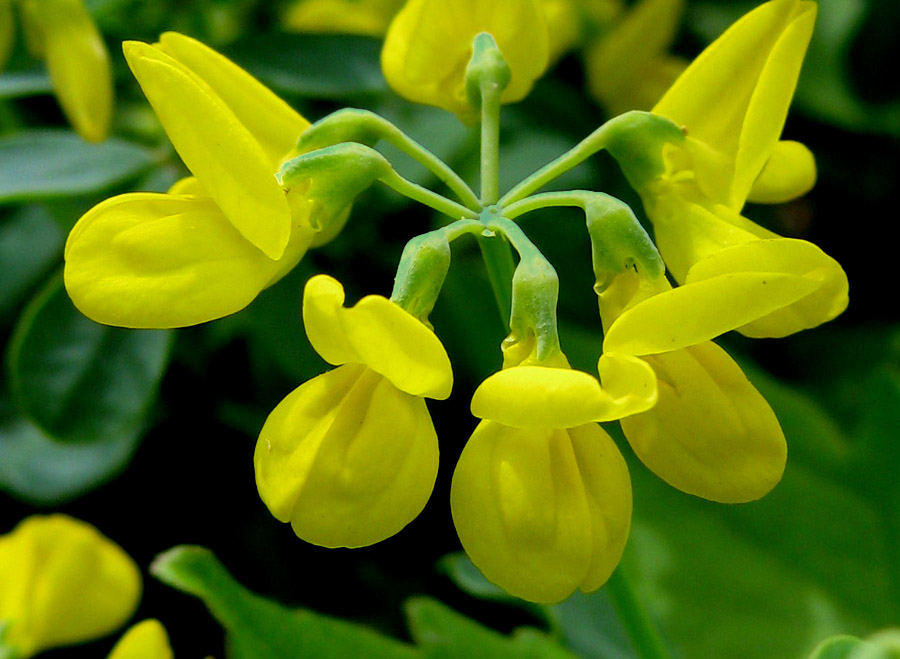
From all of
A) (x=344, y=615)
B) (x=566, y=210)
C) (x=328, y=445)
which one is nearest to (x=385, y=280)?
(x=566, y=210)

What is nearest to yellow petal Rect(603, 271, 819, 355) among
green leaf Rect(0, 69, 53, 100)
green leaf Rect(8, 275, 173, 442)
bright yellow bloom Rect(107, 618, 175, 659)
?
bright yellow bloom Rect(107, 618, 175, 659)

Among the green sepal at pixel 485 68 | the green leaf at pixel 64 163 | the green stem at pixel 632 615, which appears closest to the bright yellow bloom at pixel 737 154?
the green sepal at pixel 485 68

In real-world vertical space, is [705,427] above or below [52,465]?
above

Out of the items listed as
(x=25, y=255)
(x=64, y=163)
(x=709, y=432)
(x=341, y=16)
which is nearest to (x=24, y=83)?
(x=64, y=163)

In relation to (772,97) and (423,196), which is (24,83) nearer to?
(423,196)

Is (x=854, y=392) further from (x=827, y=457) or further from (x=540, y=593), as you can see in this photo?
(x=540, y=593)

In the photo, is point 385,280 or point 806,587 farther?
point 385,280

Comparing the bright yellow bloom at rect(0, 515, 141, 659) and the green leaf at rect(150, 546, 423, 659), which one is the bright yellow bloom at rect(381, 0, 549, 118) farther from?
the bright yellow bloom at rect(0, 515, 141, 659)
